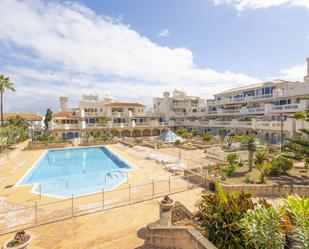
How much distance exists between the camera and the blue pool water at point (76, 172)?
55.2ft

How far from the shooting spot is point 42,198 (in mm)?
14039

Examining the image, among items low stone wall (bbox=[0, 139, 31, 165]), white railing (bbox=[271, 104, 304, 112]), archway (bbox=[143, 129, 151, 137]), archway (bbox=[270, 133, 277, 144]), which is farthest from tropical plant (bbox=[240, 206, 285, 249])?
archway (bbox=[143, 129, 151, 137])

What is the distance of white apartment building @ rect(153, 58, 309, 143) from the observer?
28.4 m

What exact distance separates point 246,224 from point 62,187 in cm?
1597

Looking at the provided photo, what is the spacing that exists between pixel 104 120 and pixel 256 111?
3374 centimetres

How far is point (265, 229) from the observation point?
207 inches

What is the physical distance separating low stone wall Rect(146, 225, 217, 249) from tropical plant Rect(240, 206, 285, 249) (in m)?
1.09

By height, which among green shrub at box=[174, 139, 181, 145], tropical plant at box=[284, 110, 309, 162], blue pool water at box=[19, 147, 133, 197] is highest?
tropical plant at box=[284, 110, 309, 162]

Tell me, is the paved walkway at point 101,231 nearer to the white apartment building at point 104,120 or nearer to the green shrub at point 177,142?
the green shrub at point 177,142

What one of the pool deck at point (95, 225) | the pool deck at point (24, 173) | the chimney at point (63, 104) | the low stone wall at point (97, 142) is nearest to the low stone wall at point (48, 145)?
the low stone wall at point (97, 142)

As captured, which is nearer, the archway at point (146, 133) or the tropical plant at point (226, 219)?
the tropical plant at point (226, 219)

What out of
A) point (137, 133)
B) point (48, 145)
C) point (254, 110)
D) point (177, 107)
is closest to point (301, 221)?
point (254, 110)

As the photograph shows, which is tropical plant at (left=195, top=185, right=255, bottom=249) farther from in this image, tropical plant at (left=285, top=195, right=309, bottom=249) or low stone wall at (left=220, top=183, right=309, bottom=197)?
low stone wall at (left=220, top=183, right=309, bottom=197)

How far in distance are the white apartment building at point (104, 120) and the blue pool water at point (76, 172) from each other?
10.9 meters
